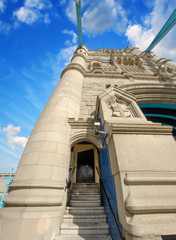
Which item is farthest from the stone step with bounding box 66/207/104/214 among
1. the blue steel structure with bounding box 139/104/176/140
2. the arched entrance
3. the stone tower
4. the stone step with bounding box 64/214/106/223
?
the blue steel structure with bounding box 139/104/176/140

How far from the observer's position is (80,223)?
3266 mm

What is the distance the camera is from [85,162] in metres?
8.86

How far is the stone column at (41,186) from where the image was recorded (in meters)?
2.54

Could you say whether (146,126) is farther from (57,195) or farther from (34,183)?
(34,183)

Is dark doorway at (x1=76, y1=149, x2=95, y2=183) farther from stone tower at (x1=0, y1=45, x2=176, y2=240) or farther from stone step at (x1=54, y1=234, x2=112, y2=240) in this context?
stone step at (x1=54, y1=234, x2=112, y2=240)

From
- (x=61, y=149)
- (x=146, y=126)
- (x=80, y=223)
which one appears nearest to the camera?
(x=146, y=126)

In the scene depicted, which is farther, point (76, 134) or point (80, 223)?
point (76, 134)

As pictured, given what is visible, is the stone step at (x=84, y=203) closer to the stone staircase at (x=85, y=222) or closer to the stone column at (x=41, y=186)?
the stone staircase at (x=85, y=222)

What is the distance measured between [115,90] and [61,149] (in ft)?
12.2

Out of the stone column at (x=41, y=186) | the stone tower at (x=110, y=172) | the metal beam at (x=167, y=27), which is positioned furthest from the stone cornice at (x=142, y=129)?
the metal beam at (x=167, y=27)

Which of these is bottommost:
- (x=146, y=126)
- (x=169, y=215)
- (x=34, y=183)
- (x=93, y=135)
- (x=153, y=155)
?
(x=169, y=215)

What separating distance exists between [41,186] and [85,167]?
243 inches

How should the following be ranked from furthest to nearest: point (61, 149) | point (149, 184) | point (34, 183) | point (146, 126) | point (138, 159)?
point (61, 149), point (34, 183), point (146, 126), point (138, 159), point (149, 184)

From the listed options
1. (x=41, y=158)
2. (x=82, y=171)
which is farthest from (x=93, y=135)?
(x=82, y=171)
